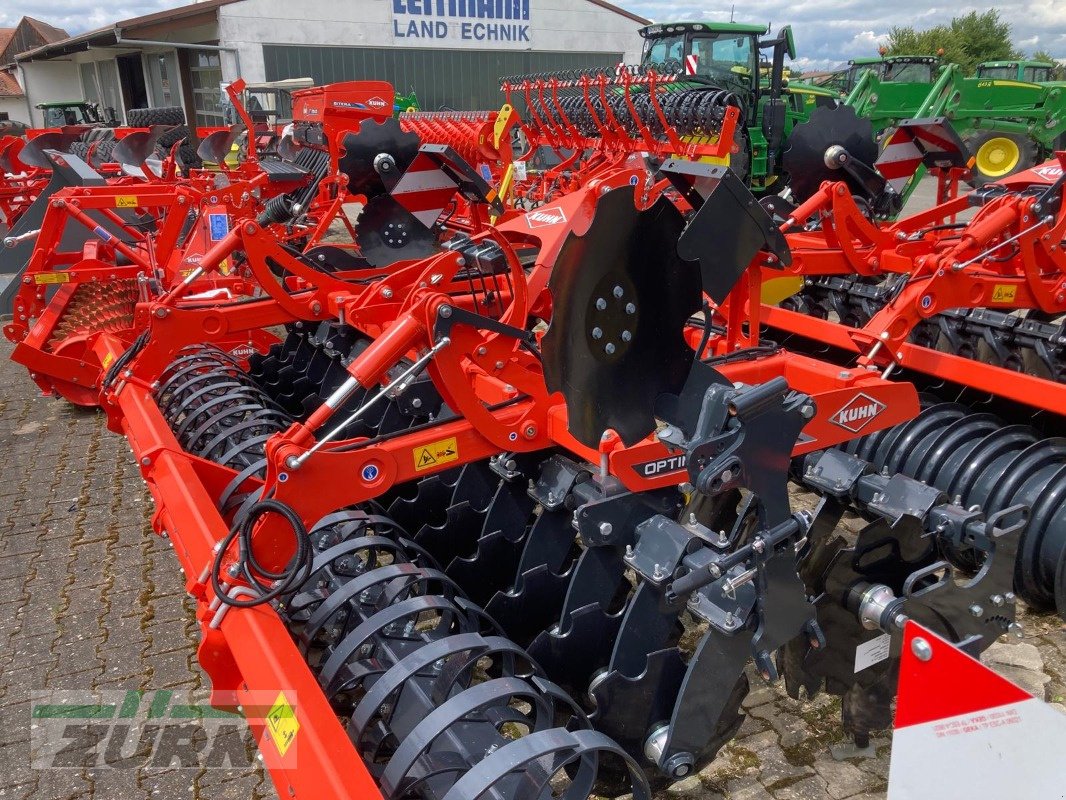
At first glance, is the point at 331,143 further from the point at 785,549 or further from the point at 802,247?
the point at 785,549

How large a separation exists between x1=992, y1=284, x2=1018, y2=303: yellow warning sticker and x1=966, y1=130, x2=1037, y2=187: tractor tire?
11901 millimetres

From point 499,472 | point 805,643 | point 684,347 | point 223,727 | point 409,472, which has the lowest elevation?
point 223,727

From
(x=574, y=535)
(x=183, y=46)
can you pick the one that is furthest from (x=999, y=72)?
(x=183, y=46)

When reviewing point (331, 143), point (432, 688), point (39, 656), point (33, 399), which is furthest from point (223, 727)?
point (331, 143)

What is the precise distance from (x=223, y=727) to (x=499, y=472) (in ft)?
4.21

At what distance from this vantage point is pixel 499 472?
9.69ft

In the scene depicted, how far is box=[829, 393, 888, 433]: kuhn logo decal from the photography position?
8.63 ft

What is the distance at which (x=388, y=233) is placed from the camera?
16.9ft

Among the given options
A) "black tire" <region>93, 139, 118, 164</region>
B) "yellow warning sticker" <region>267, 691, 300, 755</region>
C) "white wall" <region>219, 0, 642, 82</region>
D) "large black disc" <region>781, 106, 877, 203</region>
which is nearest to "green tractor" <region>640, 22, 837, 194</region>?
"large black disc" <region>781, 106, 877, 203</region>

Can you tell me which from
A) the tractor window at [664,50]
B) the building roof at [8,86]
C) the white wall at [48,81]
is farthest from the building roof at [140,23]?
the tractor window at [664,50]

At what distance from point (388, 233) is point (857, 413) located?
331 cm

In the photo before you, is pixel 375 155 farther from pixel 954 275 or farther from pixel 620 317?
pixel 620 317

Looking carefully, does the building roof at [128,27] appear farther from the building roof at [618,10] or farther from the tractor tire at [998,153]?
the tractor tire at [998,153]

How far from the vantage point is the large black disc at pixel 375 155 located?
4848 mm
